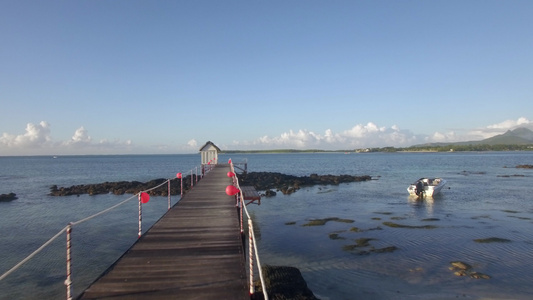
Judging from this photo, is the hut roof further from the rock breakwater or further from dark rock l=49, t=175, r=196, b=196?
dark rock l=49, t=175, r=196, b=196

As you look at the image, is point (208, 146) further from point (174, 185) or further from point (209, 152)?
point (174, 185)

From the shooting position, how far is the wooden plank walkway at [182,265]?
5324 millimetres

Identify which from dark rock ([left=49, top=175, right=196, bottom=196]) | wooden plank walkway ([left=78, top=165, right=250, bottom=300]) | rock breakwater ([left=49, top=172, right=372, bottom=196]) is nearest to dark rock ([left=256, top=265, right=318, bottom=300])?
wooden plank walkway ([left=78, top=165, right=250, bottom=300])

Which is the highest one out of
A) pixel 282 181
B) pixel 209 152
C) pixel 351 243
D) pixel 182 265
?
pixel 209 152

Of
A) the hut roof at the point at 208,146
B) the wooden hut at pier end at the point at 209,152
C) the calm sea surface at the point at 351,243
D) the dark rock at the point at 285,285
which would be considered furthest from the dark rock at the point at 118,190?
the dark rock at the point at 285,285

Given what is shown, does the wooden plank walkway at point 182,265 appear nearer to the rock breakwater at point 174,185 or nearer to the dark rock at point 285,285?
the dark rock at point 285,285

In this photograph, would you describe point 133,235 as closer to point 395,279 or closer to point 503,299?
point 395,279

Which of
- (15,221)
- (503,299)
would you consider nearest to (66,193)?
(15,221)

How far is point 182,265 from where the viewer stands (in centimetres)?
648

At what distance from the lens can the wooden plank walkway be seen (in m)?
5.32

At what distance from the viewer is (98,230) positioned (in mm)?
16734

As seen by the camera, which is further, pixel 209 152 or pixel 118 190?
pixel 209 152

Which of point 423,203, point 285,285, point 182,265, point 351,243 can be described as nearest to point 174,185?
point 423,203

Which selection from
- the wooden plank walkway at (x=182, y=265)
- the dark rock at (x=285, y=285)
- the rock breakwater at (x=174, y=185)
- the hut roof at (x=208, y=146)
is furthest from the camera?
the hut roof at (x=208, y=146)
